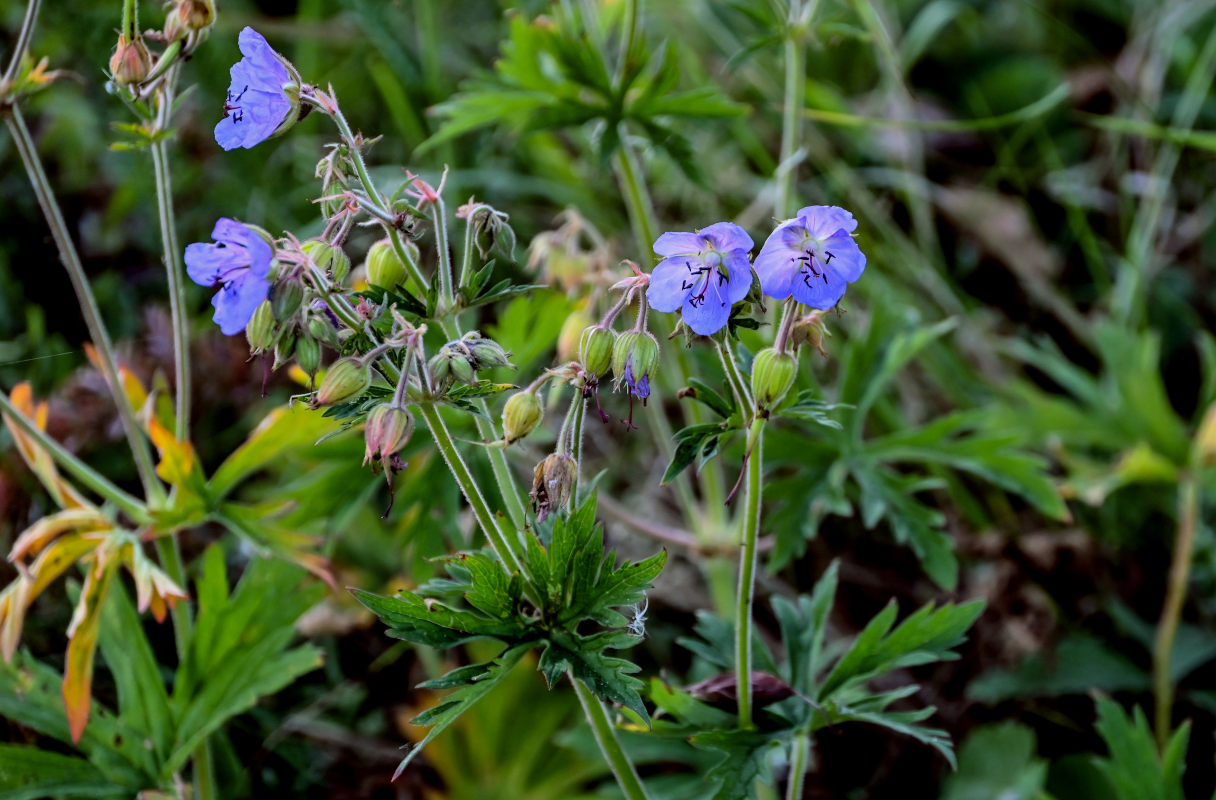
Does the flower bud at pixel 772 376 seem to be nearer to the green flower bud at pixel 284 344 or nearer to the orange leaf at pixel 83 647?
the green flower bud at pixel 284 344

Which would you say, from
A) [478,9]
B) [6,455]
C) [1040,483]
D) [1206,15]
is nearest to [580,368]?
[1040,483]

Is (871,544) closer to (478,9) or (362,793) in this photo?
(362,793)

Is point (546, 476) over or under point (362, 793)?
over

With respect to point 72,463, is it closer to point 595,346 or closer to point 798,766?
point 595,346

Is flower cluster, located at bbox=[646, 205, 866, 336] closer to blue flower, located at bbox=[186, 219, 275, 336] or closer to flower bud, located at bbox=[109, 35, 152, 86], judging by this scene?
blue flower, located at bbox=[186, 219, 275, 336]

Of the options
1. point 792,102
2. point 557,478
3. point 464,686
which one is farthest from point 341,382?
point 792,102

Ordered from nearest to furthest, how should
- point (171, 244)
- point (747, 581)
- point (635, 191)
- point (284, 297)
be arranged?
point (284, 297) → point (747, 581) → point (171, 244) → point (635, 191)

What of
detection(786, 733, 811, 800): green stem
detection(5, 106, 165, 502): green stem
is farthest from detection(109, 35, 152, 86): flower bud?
detection(786, 733, 811, 800): green stem
